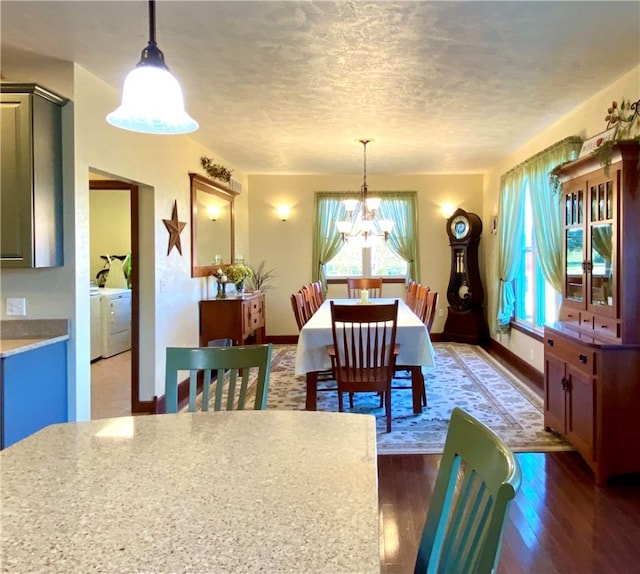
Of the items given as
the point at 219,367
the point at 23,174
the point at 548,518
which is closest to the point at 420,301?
the point at 548,518

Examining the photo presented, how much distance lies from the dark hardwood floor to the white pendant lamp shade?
6.77ft

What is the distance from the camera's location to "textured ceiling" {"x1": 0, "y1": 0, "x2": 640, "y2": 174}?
7.73 feet

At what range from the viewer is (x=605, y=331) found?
9.59 ft

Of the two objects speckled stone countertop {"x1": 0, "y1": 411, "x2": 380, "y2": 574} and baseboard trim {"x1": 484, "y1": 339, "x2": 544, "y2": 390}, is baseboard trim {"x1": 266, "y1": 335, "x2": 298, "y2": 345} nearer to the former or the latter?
baseboard trim {"x1": 484, "y1": 339, "x2": 544, "y2": 390}

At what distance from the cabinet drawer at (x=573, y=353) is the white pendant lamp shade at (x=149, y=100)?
104 inches

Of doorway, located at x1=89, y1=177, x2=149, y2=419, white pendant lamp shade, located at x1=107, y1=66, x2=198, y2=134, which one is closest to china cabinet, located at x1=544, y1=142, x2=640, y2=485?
white pendant lamp shade, located at x1=107, y1=66, x2=198, y2=134

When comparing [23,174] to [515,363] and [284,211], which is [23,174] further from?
[515,363]

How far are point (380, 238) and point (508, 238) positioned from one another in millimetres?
2107

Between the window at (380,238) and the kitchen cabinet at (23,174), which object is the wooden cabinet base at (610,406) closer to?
the kitchen cabinet at (23,174)

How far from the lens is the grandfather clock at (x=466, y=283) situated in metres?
6.84

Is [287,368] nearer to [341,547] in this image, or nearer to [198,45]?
[198,45]

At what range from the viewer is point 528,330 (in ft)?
17.3

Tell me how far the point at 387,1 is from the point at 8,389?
2804mm

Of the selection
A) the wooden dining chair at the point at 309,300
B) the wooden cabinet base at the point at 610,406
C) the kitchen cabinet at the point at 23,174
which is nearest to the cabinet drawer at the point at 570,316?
the wooden cabinet base at the point at 610,406
